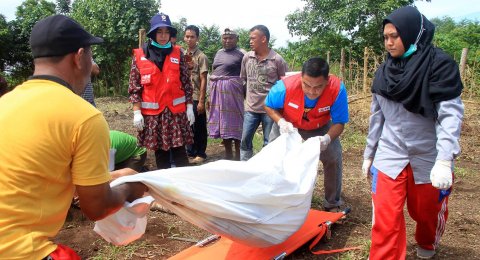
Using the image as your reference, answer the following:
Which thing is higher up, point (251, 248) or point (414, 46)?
point (414, 46)

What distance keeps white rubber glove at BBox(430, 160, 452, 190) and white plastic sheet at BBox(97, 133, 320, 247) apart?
0.77m

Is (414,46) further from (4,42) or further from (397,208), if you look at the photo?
(4,42)

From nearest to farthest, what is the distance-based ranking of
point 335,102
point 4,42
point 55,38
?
point 55,38 < point 335,102 < point 4,42

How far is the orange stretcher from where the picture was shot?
8.69 ft

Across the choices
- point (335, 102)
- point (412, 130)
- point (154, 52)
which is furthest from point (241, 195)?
point (154, 52)

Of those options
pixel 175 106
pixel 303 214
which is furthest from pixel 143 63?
pixel 303 214

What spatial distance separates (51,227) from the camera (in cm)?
145

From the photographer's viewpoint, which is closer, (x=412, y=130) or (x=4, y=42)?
(x=412, y=130)

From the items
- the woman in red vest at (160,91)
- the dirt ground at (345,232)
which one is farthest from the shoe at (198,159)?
the dirt ground at (345,232)

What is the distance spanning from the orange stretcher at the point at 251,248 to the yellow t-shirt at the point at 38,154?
1400 mm

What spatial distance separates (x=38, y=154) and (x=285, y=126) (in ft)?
7.33

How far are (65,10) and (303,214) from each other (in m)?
20.5

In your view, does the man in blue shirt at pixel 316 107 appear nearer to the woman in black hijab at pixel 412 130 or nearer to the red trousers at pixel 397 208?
the woman in black hijab at pixel 412 130

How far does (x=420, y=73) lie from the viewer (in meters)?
2.31
